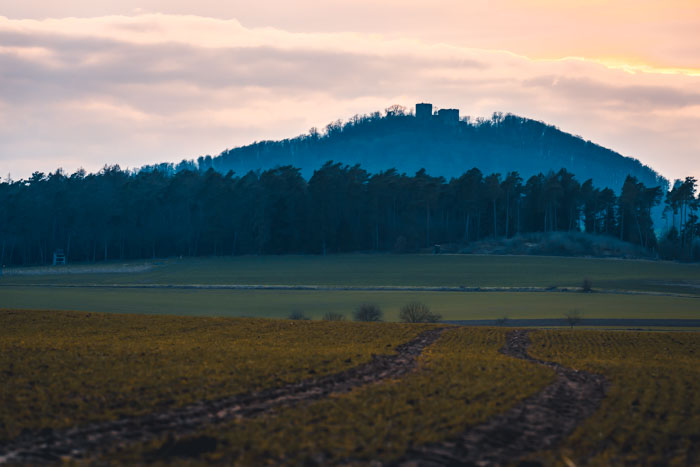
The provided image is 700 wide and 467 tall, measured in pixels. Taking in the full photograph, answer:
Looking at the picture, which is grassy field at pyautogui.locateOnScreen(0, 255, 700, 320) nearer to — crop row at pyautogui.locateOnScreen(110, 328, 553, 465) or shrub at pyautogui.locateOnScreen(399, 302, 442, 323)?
shrub at pyautogui.locateOnScreen(399, 302, 442, 323)

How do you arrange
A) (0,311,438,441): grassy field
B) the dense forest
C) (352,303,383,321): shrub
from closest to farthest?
(0,311,438,441): grassy field < (352,303,383,321): shrub < the dense forest

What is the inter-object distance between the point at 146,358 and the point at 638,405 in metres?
15.4

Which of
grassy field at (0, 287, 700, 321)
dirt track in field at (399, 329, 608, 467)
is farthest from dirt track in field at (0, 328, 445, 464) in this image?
grassy field at (0, 287, 700, 321)

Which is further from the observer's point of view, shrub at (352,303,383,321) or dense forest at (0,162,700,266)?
dense forest at (0,162,700,266)

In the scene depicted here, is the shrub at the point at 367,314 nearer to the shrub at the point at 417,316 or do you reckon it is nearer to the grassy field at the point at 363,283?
the shrub at the point at 417,316

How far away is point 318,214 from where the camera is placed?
135000 mm

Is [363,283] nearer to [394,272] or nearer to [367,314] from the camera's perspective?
[394,272]

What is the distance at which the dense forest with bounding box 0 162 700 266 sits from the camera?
134875 millimetres

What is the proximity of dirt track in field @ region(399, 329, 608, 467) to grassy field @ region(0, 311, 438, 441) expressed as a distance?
6.45 meters

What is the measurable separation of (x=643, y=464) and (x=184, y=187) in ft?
483

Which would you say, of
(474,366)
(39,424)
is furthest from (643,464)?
(39,424)

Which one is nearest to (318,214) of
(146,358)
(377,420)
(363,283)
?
(363,283)

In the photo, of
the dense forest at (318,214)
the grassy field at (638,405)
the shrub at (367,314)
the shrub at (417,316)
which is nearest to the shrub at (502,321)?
the shrub at (417,316)

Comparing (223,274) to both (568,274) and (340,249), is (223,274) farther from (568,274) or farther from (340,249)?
(568,274)
